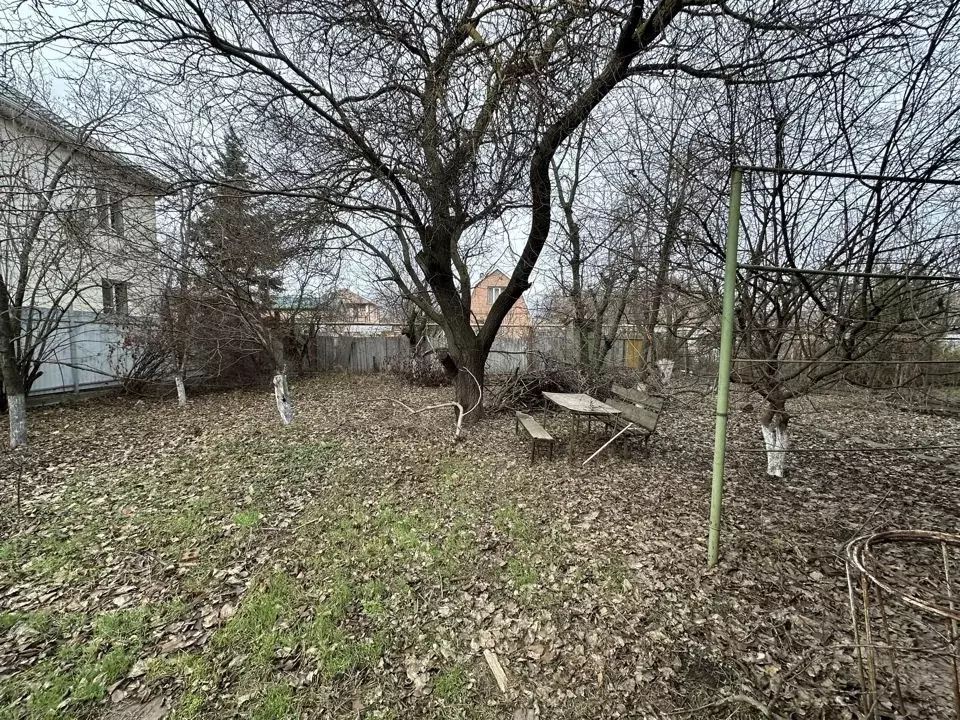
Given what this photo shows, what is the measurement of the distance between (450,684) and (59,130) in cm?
844

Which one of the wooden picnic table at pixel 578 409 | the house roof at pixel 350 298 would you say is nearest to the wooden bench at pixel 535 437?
the wooden picnic table at pixel 578 409

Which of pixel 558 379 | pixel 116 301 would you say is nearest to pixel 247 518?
pixel 558 379

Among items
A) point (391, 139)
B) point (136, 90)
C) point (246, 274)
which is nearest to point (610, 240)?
point (391, 139)

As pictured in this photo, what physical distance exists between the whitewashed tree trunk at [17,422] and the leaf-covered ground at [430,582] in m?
0.38

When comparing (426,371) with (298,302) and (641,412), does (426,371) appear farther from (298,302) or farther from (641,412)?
(641,412)

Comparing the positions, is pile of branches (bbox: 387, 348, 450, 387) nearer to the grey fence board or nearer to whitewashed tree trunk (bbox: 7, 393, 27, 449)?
the grey fence board

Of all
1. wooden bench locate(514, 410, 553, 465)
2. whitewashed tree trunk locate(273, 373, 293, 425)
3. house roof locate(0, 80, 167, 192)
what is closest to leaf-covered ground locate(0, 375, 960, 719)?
wooden bench locate(514, 410, 553, 465)

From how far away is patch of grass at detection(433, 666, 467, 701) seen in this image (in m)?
2.12

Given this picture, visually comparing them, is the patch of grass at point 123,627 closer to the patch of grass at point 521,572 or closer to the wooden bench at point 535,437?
the patch of grass at point 521,572

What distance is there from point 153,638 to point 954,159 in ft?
22.7

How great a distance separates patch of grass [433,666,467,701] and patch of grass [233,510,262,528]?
2419mm

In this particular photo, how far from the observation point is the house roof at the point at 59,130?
4.46 metres

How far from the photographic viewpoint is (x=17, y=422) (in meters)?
5.59

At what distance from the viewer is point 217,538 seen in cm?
351
